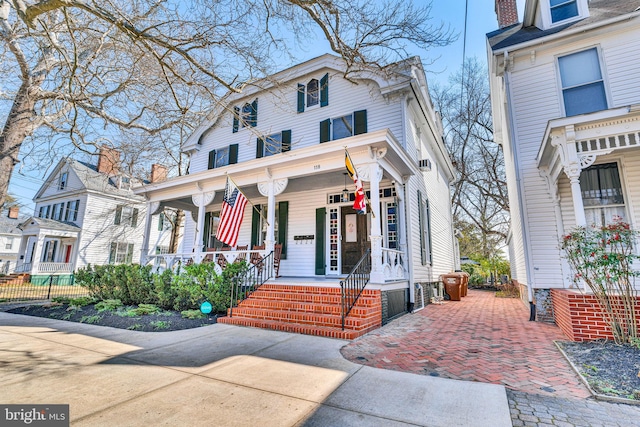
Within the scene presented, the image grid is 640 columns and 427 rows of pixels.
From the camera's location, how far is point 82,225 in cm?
1948

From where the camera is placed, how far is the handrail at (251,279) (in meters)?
7.04

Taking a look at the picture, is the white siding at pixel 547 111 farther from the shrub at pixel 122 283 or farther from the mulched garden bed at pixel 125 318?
the shrub at pixel 122 283

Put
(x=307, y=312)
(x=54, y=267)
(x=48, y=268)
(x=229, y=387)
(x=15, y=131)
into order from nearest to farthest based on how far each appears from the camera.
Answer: (x=229, y=387) < (x=15, y=131) < (x=307, y=312) < (x=48, y=268) < (x=54, y=267)

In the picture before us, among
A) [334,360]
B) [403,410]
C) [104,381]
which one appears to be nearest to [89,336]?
[104,381]

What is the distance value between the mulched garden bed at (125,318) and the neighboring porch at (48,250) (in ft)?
41.3

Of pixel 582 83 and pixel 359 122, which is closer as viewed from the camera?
pixel 582 83

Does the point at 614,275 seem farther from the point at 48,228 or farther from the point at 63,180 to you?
the point at 63,180

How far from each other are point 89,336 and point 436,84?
71.7ft

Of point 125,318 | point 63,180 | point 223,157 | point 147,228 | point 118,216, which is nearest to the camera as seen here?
point 125,318

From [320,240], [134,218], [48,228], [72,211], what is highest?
[72,211]

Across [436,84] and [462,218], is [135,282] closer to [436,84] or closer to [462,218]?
[436,84]

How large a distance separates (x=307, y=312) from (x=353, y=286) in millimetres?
1062

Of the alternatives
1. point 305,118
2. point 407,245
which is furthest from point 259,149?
point 407,245

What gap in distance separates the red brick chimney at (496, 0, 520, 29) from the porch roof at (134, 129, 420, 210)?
6378 millimetres
